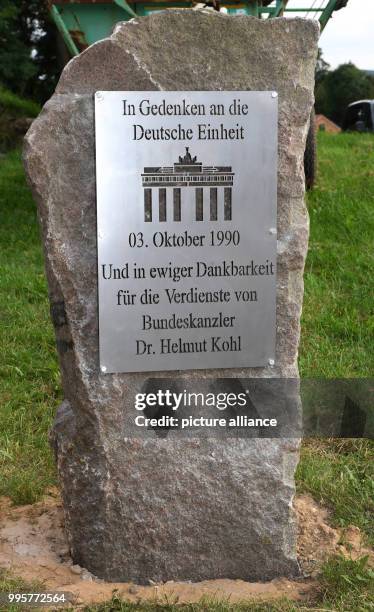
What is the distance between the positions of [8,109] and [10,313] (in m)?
9.92

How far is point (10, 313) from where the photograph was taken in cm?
495

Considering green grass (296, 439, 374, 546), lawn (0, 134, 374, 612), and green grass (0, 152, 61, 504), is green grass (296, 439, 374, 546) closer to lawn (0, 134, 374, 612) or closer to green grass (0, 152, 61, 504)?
lawn (0, 134, 374, 612)

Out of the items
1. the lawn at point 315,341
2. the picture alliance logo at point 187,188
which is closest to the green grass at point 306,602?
the lawn at point 315,341

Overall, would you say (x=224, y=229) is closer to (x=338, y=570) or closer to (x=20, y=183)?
(x=338, y=570)

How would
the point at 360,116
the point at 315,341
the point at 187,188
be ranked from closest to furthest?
the point at 187,188 < the point at 315,341 < the point at 360,116

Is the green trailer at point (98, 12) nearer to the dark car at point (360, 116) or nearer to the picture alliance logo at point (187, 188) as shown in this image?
the picture alliance logo at point (187, 188)

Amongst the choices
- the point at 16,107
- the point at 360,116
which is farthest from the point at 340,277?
the point at 360,116

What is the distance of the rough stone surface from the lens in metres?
2.42

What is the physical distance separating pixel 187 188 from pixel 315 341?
2222 millimetres

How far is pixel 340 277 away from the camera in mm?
5340

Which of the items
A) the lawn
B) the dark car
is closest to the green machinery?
the lawn

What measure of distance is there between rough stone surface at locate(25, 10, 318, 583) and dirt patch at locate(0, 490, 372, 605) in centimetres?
5

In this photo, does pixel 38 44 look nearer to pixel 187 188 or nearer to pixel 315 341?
pixel 315 341

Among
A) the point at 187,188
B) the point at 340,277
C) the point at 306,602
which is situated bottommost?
the point at 306,602
